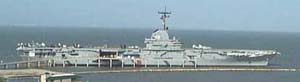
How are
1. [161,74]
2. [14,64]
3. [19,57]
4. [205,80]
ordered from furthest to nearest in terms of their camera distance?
1. [19,57]
2. [14,64]
3. [161,74]
4. [205,80]

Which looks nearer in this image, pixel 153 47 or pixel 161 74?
pixel 161 74

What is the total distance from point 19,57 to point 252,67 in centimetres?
4109

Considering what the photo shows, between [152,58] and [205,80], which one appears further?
[152,58]

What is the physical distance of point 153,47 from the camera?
406 feet

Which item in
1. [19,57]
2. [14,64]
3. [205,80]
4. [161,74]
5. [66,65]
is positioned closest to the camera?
[205,80]

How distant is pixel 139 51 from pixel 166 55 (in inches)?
182

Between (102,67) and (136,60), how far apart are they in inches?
244

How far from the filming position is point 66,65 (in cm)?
11969

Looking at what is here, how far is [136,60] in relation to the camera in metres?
122

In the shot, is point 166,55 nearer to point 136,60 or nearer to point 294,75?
point 136,60

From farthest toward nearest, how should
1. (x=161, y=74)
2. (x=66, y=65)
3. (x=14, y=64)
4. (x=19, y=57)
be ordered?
1. (x=19, y=57)
2. (x=66, y=65)
3. (x=14, y=64)
4. (x=161, y=74)

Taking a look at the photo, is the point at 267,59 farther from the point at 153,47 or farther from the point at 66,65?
the point at 66,65

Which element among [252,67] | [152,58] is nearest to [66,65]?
[152,58]

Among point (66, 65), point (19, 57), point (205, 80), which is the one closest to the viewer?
point (205, 80)
